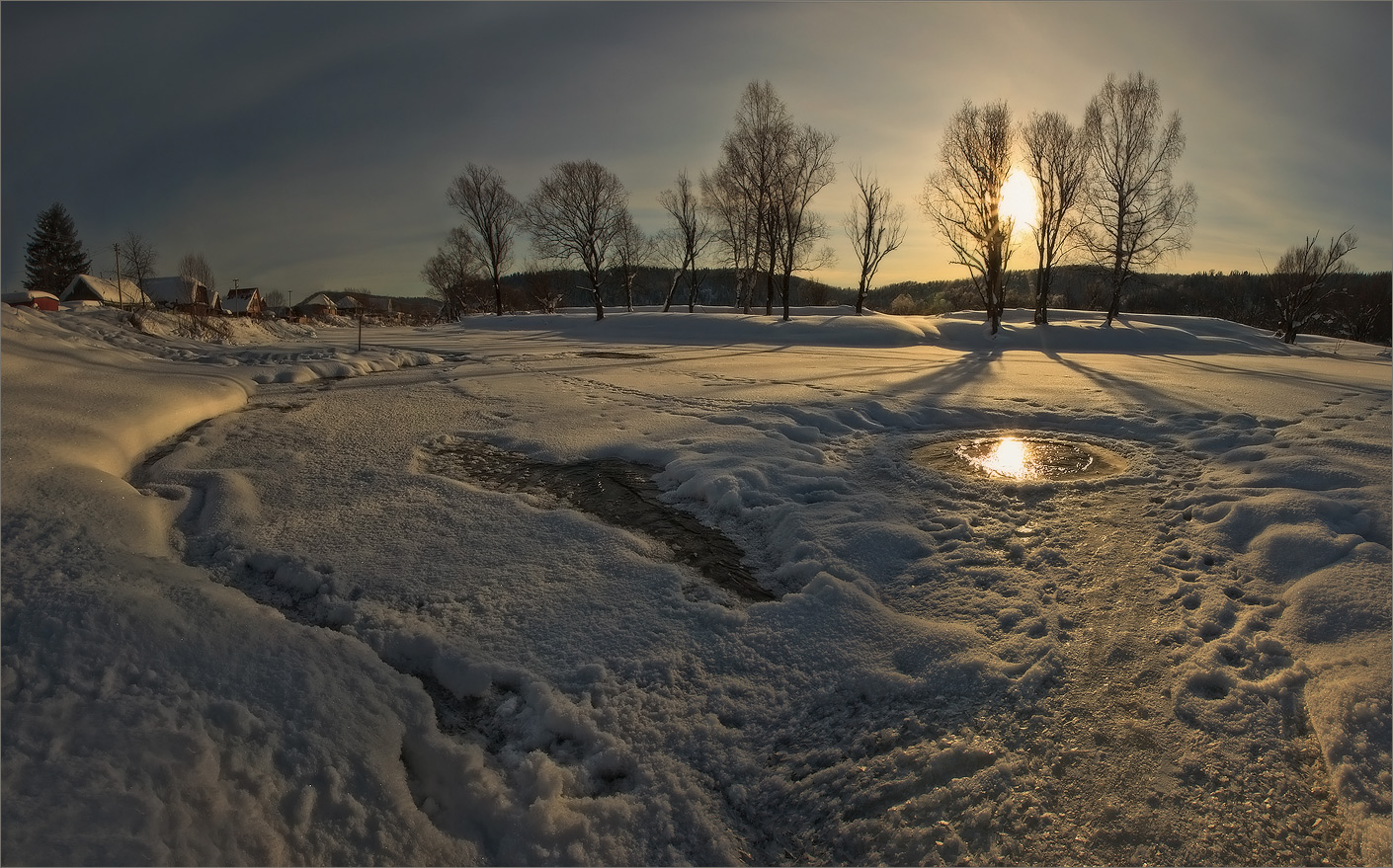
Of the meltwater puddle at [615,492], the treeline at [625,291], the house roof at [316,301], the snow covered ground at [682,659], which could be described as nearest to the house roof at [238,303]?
the house roof at [316,301]

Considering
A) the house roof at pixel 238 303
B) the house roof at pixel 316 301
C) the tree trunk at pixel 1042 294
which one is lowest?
the tree trunk at pixel 1042 294

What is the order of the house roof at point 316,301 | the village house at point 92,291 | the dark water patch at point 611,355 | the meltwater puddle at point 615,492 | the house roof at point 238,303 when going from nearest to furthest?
1. the meltwater puddle at point 615,492
2. the dark water patch at point 611,355
3. the village house at point 92,291
4. the house roof at point 238,303
5. the house roof at point 316,301

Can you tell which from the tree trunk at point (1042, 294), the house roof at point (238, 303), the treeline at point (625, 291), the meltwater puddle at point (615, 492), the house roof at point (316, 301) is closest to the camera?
the meltwater puddle at point (615, 492)

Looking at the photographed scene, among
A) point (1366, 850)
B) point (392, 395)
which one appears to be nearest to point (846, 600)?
point (1366, 850)

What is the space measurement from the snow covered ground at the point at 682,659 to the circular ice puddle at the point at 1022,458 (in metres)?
0.23

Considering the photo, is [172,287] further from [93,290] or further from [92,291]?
[93,290]

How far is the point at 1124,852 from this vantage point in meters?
1.70

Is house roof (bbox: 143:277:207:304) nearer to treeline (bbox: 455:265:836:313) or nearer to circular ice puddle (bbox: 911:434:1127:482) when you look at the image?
treeline (bbox: 455:265:836:313)

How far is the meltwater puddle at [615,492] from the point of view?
3256 mm

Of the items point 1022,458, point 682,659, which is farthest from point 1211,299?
point 682,659

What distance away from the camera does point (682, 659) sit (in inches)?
96.5

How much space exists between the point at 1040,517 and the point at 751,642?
7.58 feet

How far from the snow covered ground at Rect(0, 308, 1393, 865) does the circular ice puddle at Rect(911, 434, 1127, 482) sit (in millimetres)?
227

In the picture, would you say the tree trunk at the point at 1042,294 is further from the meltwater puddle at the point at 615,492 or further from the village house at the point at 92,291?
the village house at the point at 92,291
